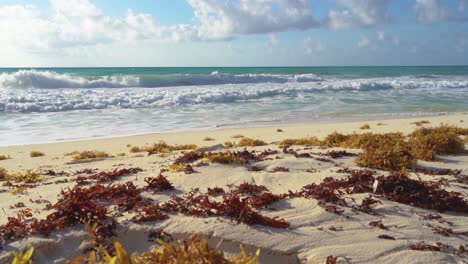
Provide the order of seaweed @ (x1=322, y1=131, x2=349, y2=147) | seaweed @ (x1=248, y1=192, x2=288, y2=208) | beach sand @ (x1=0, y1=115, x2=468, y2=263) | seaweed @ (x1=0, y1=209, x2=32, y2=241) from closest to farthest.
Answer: beach sand @ (x1=0, y1=115, x2=468, y2=263)
seaweed @ (x1=0, y1=209, x2=32, y2=241)
seaweed @ (x1=248, y1=192, x2=288, y2=208)
seaweed @ (x1=322, y1=131, x2=349, y2=147)

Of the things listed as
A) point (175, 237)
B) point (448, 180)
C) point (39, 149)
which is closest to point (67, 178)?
point (175, 237)

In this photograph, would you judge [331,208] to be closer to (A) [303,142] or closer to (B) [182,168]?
(B) [182,168]

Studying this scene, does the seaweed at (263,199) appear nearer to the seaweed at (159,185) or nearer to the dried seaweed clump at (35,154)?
the seaweed at (159,185)

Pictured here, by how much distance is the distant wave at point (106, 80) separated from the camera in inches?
1116

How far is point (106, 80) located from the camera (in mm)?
32094

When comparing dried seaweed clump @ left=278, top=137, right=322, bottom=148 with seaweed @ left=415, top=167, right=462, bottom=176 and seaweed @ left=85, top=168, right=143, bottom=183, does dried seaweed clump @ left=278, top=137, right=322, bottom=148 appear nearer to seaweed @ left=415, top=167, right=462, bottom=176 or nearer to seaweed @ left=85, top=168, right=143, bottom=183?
seaweed @ left=415, top=167, right=462, bottom=176

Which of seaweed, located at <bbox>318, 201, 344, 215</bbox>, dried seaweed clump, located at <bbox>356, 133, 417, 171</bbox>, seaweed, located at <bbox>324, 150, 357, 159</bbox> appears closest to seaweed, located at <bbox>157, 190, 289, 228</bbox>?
seaweed, located at <bbox>318, 201, 344, 215</bbox>

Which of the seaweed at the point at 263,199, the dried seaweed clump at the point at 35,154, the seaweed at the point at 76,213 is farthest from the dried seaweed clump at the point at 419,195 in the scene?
the dried seaweed clump at the point at 35,154

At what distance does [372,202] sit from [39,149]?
7849 millimetres

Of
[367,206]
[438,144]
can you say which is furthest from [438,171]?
[367,206]

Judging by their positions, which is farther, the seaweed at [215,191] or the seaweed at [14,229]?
the seaweed at [215,191]

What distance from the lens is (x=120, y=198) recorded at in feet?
13.1

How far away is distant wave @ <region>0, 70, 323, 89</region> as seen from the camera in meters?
28.3

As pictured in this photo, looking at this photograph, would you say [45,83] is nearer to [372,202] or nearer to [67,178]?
[67,178]
